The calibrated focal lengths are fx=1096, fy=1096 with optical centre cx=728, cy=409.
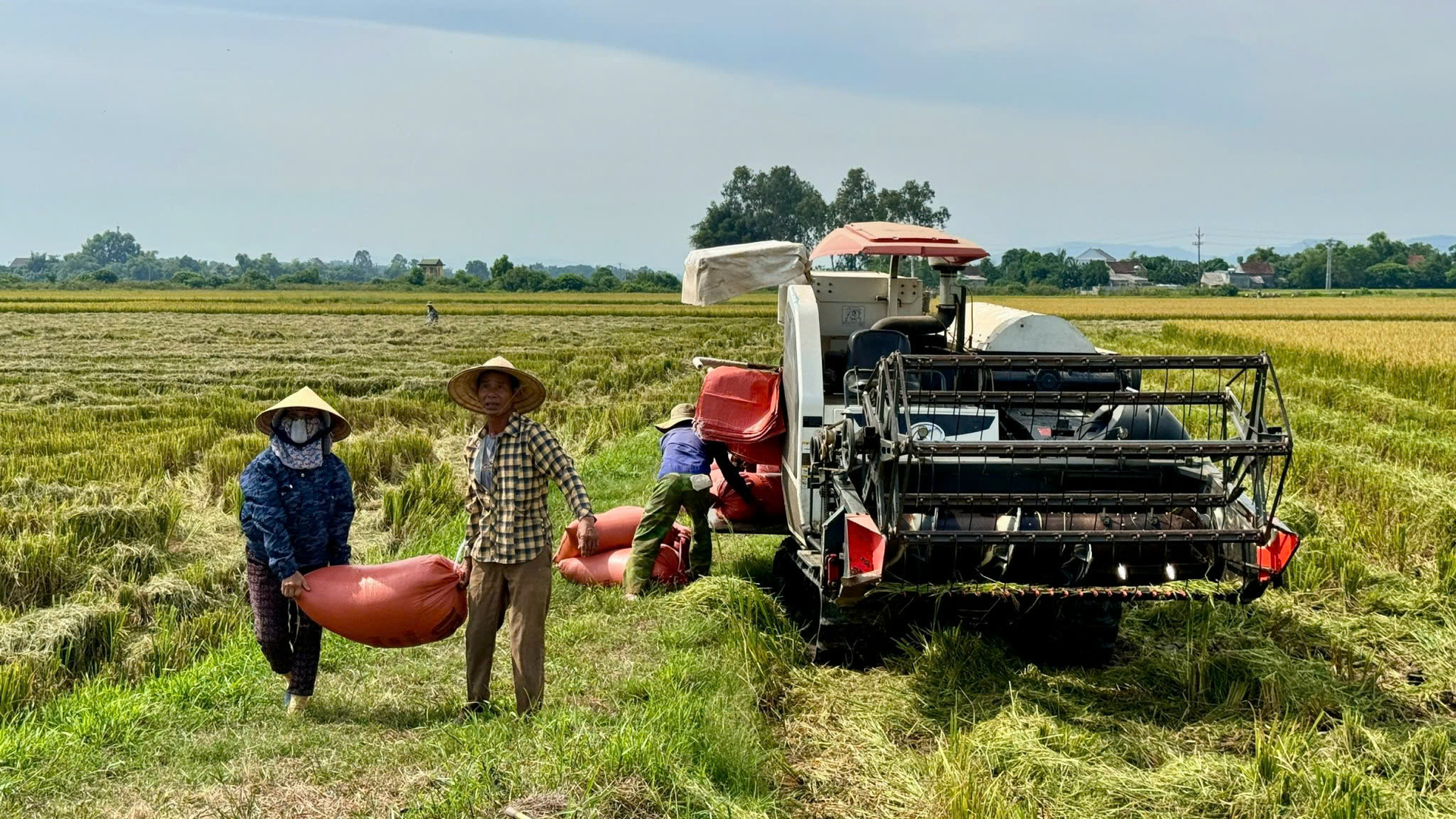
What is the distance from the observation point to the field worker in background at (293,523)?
479 centimetres

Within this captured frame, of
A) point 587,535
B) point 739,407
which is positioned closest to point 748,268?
point 739,407

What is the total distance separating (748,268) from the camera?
26.6 feet

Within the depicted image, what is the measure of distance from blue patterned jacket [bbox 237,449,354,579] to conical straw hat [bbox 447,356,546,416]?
2.06 feet

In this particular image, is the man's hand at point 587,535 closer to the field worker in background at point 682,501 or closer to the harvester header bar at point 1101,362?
the harvester header bar at point 1101,362

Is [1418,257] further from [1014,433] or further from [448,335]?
[1014,433]

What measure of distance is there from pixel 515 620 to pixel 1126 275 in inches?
5510

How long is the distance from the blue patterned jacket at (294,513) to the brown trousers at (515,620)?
73cm

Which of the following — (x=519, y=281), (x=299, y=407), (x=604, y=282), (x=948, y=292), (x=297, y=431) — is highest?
(x=519, y=281)

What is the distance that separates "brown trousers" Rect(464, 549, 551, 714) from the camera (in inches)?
186

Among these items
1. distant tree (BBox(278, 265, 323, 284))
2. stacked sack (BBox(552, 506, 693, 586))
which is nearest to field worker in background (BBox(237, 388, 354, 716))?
stacked sack (BBox(552, 506, 693, 586))

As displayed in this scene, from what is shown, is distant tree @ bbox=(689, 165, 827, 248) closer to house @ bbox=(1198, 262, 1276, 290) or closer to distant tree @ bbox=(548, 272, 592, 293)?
distant tree @ bbox=(548, 272, 592, 293)

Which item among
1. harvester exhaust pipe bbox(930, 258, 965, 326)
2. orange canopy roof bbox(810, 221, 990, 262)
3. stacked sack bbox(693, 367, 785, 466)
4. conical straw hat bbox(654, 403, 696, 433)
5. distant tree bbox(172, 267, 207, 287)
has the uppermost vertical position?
distant tree bbox(172, 267, 207, 287)

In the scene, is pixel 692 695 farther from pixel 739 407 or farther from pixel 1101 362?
pixel 1101 362

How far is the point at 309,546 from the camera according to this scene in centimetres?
497
